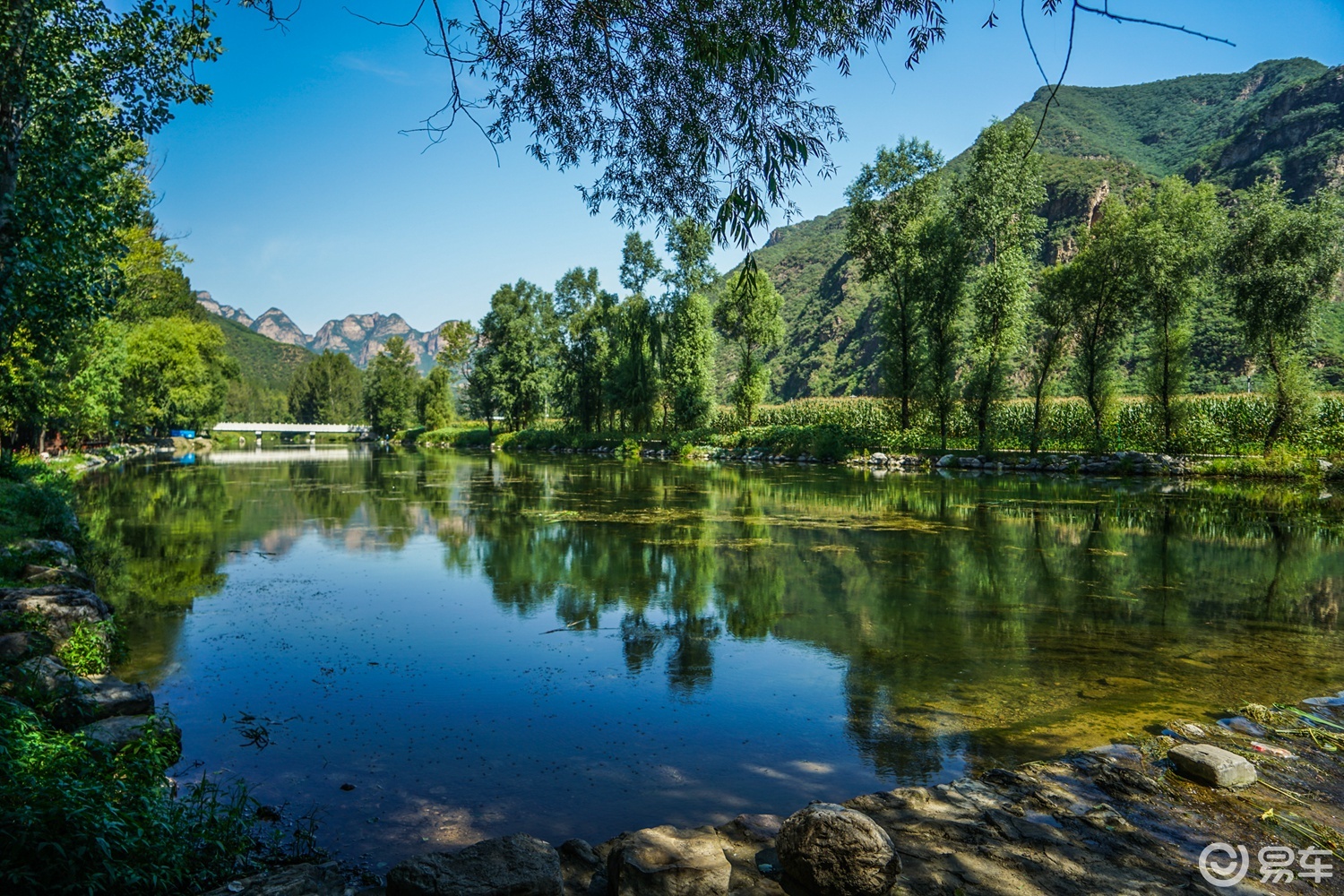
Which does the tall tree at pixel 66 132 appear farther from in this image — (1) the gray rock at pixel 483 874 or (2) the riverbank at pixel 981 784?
(1) the gray rock at pixel 483 874

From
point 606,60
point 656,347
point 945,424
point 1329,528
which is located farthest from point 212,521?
point 656,347

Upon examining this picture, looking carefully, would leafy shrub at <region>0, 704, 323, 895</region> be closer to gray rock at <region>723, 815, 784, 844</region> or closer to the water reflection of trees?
gray rock at <region>723, 815, 784, 844</region>

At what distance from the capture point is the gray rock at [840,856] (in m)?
2.78

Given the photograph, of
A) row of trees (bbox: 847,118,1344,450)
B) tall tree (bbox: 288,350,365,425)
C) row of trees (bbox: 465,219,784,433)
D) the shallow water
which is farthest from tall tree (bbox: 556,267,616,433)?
tall tree (bbox: 288,350,365,425)

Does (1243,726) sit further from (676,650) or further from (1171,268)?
(1171,268)

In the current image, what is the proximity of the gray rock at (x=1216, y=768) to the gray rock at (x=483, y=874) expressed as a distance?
353 cm

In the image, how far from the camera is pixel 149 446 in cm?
5044

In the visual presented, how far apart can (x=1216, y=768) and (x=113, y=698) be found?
6513 mm

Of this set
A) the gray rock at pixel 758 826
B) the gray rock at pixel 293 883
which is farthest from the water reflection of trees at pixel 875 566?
the gray rock at pixel 293 883

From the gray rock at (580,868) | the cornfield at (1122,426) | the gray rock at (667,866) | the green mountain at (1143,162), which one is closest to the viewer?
the gray rock at (667,866)

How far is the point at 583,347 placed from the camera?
52.1 meters

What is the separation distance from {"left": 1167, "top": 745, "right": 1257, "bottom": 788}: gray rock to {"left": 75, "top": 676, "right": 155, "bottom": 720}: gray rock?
6264 millimetres

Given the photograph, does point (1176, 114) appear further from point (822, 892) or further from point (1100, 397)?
point (822, 892)

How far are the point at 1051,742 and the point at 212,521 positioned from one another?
52.8 feet
